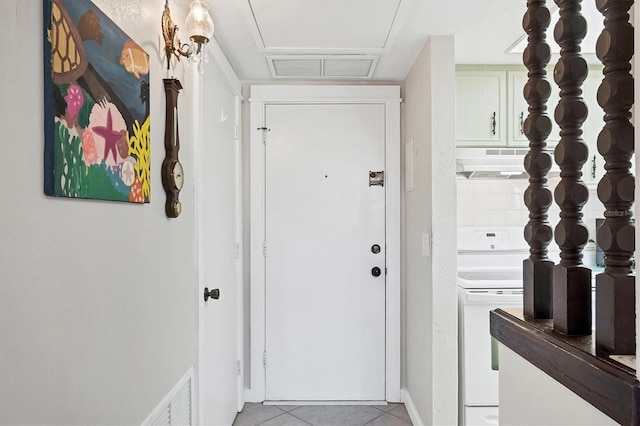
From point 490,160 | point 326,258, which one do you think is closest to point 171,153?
point 326,258

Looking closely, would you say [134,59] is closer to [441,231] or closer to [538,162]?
[538,162]

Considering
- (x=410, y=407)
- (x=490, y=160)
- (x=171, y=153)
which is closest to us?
(x=171, y=153)

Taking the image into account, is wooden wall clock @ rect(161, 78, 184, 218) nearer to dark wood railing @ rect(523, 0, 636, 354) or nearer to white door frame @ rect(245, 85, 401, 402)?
dark wood railing @ rect(523, 0, 636, 354)

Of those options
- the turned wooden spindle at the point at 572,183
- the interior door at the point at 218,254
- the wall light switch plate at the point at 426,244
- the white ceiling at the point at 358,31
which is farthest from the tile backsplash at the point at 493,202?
the turned wooden spindle at the point at 572,183

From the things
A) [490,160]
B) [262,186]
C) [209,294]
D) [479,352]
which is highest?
[490,160]

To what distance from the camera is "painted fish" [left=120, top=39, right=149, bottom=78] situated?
3.99 ft

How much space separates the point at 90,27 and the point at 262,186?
2.10m

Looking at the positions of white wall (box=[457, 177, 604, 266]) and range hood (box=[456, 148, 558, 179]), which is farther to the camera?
white wall (box=[457, 177, 604, 266])

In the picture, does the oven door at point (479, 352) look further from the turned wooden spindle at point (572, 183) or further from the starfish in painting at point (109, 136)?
the starfish in painting at point (109, 136)

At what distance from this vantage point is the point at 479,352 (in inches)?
92.3

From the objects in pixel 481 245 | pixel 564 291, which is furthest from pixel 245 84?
pixel 564 291

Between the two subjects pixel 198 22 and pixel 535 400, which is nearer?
pixel 535 400

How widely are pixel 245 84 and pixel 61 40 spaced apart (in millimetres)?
2300

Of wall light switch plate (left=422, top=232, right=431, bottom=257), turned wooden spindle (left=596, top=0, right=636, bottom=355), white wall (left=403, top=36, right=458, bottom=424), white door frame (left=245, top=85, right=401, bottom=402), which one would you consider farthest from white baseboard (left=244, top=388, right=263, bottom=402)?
turned wooden spindle (left=596, top=0, right=636, bottom=355)
